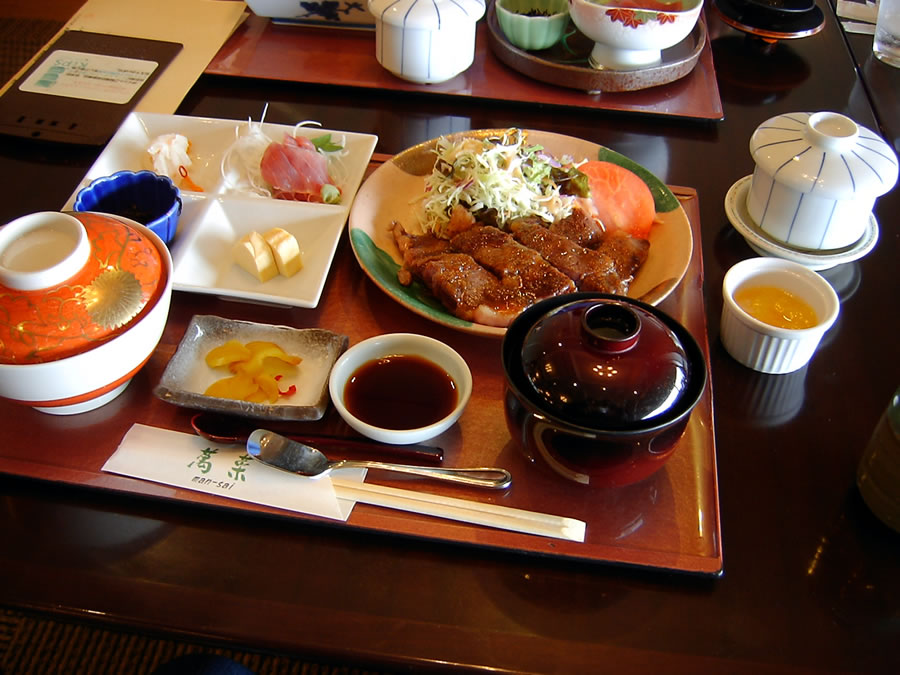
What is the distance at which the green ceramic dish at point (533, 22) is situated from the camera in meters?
2.15

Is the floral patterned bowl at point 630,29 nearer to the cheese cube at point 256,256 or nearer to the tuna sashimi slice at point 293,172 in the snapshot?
the tuna sashimi slice at point 293,172

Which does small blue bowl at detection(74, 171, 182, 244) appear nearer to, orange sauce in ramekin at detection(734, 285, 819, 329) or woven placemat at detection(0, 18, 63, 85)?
woven placemat at detection(0, 18, 63, 85)

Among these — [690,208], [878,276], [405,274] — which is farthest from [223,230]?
[878,276]

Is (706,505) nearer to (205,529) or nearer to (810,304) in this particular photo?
(810,304)

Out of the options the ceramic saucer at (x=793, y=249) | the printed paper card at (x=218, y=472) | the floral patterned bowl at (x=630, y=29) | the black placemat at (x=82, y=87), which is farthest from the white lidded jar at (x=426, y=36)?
the printed paper card at (x=218, y=472)

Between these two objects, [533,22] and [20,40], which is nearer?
[533,22]

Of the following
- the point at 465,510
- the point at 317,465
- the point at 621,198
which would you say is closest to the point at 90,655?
the point at 317,465

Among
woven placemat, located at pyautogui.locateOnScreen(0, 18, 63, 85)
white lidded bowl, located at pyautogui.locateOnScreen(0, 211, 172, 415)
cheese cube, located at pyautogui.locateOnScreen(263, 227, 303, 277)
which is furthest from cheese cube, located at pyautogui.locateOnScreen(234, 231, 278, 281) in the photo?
woven placemat, located at pyautogui.locateOnScreen(0, 18, 63, 85)

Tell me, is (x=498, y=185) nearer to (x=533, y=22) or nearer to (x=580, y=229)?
(x=580, y=229)

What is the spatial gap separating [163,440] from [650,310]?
85 cm

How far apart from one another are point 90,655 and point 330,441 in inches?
47.0

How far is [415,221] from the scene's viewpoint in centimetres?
169

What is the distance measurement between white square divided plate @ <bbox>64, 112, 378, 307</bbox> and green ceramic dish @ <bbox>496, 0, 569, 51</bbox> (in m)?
0.69

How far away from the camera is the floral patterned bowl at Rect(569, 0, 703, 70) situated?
1.98 m
